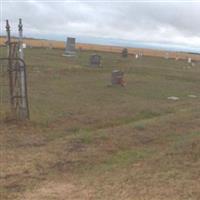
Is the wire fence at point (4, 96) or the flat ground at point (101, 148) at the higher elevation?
the wire fence at point (4, 96)

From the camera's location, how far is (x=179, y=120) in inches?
669

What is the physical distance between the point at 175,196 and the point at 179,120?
8.71 metres

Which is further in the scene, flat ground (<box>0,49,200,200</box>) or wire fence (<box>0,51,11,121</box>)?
wire fence (<box>0,51,11,121</box>)

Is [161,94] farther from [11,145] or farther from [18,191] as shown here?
[18,191]

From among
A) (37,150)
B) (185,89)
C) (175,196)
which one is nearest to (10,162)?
(37,150)

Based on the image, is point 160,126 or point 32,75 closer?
point 160,126

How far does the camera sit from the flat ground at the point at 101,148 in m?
9.01

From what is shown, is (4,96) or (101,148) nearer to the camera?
(101,148)

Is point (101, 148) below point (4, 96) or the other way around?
below

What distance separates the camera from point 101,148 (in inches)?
491

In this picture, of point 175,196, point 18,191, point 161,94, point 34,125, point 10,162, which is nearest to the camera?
point 175,196

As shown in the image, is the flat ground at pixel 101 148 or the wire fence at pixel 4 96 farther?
the wire fence at pixel 4 96

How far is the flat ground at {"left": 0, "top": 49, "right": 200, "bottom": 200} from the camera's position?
901 cm

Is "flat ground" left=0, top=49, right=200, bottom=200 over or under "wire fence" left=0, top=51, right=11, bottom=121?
under
